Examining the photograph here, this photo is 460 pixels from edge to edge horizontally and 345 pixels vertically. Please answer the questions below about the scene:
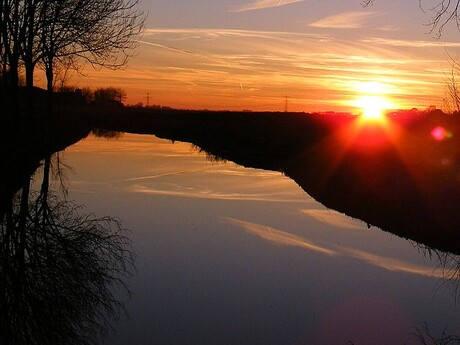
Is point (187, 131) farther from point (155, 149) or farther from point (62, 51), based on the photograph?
point (62, 51)

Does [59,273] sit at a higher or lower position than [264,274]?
higher

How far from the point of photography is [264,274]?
11.5 metres

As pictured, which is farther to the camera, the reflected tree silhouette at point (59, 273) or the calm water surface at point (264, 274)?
the calm water surface at point (264, 274)

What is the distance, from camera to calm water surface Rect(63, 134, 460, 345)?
8625 mm

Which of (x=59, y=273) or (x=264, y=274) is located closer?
(x=59, y=273)

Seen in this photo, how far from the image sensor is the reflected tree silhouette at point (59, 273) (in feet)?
26.4

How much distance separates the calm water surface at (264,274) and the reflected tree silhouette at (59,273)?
399 mm

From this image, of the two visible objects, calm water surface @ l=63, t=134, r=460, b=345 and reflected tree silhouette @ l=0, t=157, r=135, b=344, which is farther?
calm water surface @ l=63, t=134, r=460, b=345

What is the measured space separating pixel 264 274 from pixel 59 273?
331 cm

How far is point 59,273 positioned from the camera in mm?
10469

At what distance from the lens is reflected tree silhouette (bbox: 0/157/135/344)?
804cm

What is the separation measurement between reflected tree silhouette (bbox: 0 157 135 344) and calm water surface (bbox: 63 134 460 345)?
40 cm

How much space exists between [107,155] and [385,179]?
18.6 metres

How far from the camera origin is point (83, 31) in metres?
31.1
